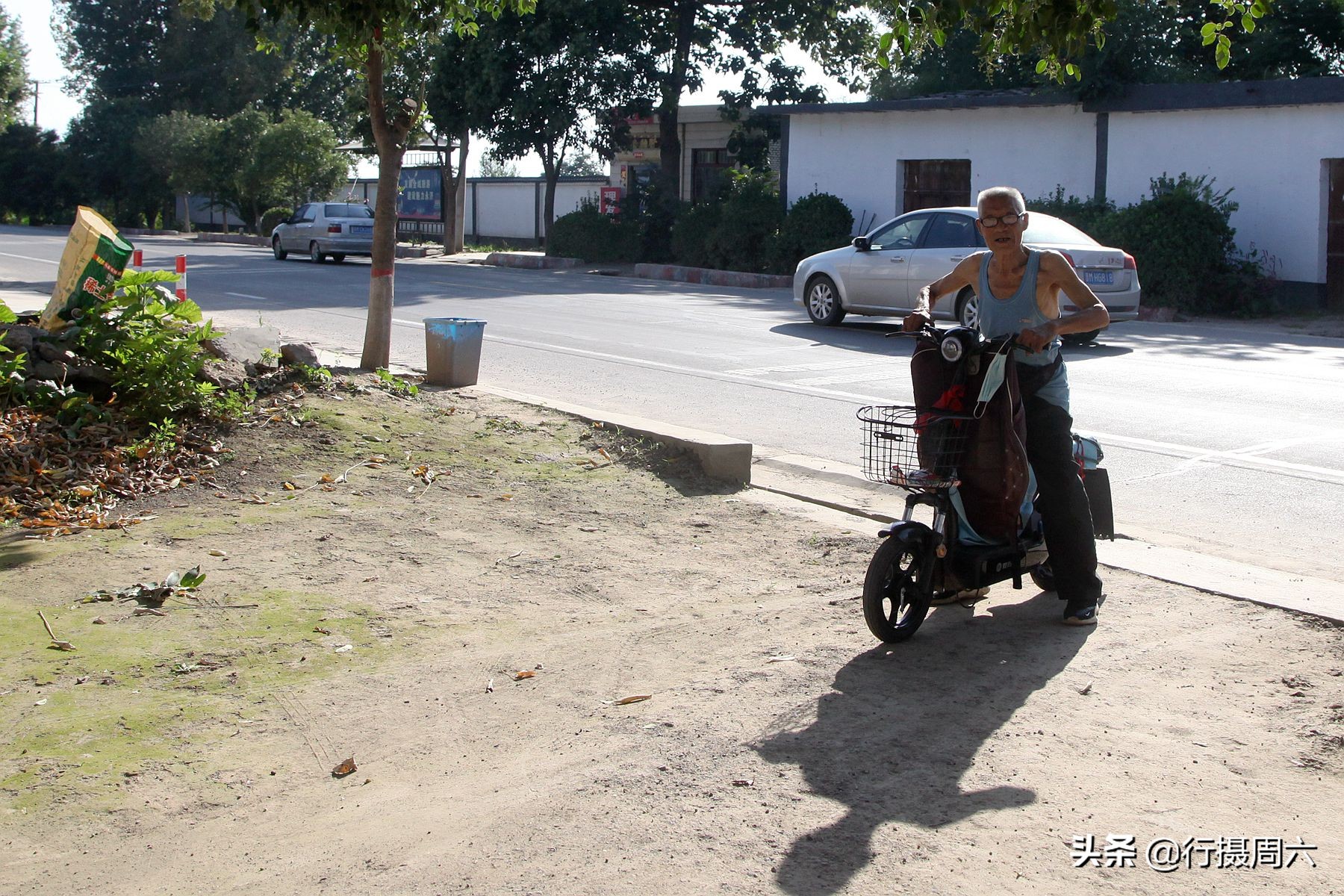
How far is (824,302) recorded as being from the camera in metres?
16.5

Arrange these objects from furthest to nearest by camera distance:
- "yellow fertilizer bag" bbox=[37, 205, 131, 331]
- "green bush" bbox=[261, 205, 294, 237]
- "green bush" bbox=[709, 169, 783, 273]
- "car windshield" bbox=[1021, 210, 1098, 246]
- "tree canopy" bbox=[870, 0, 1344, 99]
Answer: "green bush" bbox=[261, 205, 294, 237] → "green bush" bbox=[709, 169, 783, 273] → "tree canopy" bbox=[870, 0, 1344, 99] → "car windshield" bbox=[1021, 210, 1098, 246] → "yellow fertilizer bag" bbox=[37, 205, 131, 331]

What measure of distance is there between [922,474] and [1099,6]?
1624mm

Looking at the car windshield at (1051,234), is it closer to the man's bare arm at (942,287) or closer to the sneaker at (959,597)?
the man's bare arm at (942,287)

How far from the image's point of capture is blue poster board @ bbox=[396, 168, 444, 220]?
4134cm

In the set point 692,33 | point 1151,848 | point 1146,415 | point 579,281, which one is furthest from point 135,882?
point 692,33

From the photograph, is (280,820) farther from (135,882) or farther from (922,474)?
(922,474)

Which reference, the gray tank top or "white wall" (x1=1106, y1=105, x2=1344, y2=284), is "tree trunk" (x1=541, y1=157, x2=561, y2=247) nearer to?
"white wall" (x1=1106, y1=105, x2=1344, y2=284)

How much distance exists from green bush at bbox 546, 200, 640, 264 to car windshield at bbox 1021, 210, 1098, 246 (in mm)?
17422

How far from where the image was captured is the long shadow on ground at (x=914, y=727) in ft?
10.8

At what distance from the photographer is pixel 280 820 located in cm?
344

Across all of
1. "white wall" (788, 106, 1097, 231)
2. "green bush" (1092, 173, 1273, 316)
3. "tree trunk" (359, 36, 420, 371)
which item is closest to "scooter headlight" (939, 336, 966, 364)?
"tree trunk" (359, 36, 420, 371)

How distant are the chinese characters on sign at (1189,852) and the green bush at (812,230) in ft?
77.5

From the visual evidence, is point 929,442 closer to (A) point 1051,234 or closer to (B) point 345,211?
Answer: (A) point 1051,234

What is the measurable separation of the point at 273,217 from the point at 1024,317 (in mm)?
43348
